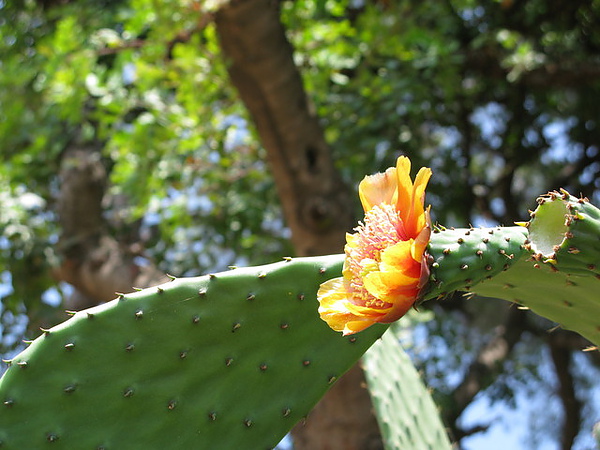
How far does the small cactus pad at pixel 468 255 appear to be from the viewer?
3.79 feet

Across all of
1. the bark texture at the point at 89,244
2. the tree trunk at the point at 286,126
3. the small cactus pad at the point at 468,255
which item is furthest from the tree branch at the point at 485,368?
the small cactus pad at the point at 468,255

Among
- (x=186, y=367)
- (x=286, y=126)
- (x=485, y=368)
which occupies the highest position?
(x=186, y=367)

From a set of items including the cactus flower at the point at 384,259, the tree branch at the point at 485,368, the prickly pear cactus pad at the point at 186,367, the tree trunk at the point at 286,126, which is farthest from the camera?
the tree branch at the point at 485,368

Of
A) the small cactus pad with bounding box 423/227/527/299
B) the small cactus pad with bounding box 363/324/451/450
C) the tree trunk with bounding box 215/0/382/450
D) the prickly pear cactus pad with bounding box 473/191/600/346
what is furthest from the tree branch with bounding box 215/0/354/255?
the small cactus pad with bounding box 423/227/527/299

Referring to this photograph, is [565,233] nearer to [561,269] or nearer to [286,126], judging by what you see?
[561,269]

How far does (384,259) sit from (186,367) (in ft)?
1.44

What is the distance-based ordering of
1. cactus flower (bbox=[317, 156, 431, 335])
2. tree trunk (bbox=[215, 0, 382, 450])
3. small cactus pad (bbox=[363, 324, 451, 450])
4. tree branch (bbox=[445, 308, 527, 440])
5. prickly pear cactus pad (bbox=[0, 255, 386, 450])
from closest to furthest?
1. cactus flower (bbox=[317, 156, 431, 335])
2. prickly pear cactus pad (bbox=[0, 255, 386, 450])
3. small cactus pad (bbox=[363, 324, 451, 450])
4. tree trunk (bbox=[215, 0, 382, 450])
5. tree branch (bbox=[445, 308, 527, 440])

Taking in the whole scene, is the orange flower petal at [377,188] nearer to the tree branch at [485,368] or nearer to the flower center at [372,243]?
the flower center at [372,243]

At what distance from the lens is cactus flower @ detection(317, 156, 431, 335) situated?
1107 mm

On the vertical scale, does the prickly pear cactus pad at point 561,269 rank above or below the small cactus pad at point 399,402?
above

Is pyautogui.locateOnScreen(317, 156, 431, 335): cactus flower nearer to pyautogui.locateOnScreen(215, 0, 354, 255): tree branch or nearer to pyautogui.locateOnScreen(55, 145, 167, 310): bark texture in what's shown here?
pyautogui.locateOnScreen(215, 0, 354, 255): tree branch

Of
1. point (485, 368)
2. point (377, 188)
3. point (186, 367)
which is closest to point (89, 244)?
point (485, 368)

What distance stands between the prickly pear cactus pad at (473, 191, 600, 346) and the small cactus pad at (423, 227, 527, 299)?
35mm

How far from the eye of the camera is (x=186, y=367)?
1.36 meters
